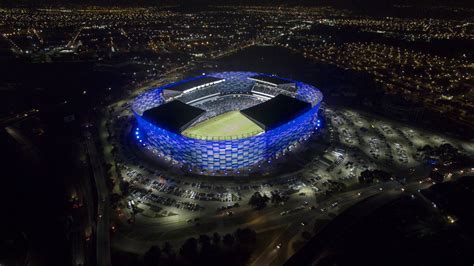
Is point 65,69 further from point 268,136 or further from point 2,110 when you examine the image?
point 268,136

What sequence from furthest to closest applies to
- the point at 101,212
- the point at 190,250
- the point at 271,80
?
the point at 271,80 → the point at 101,212 → the point at 190,250

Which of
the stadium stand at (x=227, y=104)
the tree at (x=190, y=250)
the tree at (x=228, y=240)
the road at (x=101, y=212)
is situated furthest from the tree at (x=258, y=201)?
the stadium stand at (x=227, y=104)

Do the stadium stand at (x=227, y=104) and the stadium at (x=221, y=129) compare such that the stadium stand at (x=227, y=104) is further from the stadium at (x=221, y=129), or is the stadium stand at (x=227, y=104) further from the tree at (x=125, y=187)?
the tree at (x=125, y=187)

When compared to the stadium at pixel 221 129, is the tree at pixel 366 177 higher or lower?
lower

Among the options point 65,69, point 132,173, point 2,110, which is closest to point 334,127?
point 132,173

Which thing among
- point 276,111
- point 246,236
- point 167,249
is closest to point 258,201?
point 246,236

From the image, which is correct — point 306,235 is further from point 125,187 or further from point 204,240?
point 125,187
